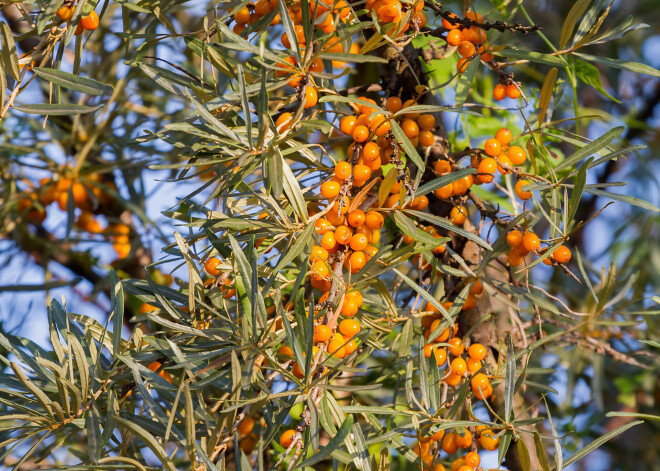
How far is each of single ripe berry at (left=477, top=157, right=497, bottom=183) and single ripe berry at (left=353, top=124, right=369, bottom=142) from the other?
113 mm

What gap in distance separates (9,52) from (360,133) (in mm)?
255

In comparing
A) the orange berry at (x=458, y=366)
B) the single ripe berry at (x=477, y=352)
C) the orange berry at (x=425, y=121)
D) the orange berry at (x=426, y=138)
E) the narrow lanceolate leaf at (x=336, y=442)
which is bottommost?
the single ripe berry at (x=477, y=352)

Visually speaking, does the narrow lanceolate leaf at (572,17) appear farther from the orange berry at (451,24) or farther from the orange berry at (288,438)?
the orange berry at (288,438)

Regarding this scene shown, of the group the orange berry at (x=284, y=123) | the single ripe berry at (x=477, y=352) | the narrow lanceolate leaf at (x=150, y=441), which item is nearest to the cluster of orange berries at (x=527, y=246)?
the single ripe berry at (x=477, y=352)

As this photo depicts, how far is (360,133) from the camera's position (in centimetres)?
46

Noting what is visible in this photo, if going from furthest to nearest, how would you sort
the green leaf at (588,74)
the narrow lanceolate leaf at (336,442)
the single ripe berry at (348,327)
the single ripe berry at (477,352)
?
the green leaf at (588,74) < the single ripe berry at (477,352) < the single ripe berry at (348,327) < the narrow lanceolate leaf at (336,442)

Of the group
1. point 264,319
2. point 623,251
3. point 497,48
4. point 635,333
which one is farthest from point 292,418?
point 623,251

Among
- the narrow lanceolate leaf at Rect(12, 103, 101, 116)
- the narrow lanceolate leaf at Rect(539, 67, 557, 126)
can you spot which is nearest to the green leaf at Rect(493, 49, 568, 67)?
the narrow lanceolate leaf at Rect(539, 67, 557, 126)

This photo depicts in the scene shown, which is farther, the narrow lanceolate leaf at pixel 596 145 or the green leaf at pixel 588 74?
the green leaf at pixel 588 74

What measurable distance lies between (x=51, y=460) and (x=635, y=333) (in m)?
1.05

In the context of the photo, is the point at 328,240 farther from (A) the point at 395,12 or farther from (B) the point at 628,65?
(B) the point at 628,65

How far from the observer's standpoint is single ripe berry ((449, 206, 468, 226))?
54 cm

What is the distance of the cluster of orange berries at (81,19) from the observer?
1.42ft

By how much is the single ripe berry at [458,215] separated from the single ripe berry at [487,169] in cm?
4
